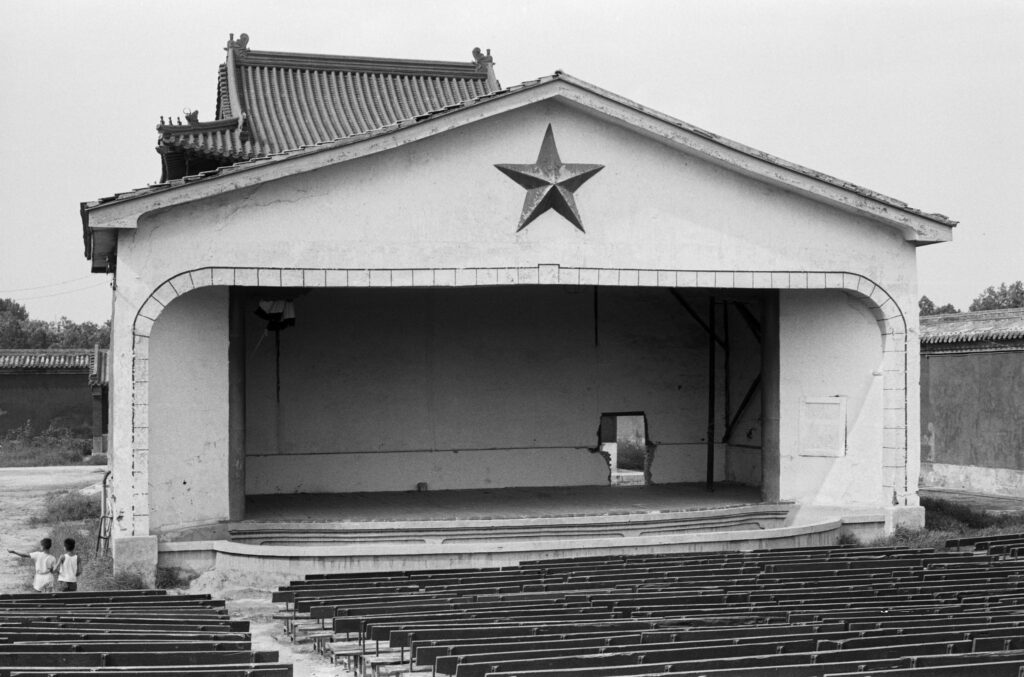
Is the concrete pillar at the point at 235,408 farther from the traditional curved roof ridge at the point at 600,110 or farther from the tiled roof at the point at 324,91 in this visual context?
the tiled roof at the point at 324,91

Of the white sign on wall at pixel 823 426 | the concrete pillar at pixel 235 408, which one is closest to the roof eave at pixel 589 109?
the concrete pillar at pixel 235 408

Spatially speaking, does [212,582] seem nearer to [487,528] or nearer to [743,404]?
[487,528]

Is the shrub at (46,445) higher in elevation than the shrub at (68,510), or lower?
higher

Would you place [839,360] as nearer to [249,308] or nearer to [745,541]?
[745,541]

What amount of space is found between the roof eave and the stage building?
1.3 inches

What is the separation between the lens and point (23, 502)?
80.7 feet

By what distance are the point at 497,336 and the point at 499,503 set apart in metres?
3.89

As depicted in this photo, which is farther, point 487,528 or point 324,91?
point 324,91

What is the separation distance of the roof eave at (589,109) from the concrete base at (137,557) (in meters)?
3.94

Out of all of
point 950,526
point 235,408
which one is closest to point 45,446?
point 235,408

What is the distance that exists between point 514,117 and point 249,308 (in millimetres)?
5741

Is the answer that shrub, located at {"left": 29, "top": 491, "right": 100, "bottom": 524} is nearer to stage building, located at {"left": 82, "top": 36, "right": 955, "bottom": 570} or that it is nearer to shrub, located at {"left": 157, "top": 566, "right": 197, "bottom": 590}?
stage building, located at {"left": 82, "top": 36, "right": 955, "bottom": 570}

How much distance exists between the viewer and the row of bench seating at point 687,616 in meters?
7.33

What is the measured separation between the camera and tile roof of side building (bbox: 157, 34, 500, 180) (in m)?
23.4
